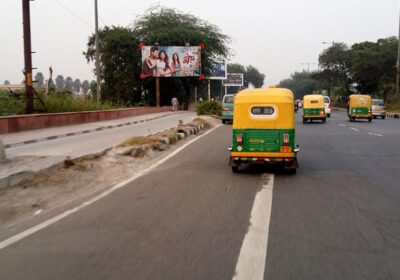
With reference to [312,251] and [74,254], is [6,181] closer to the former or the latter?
[74,254]

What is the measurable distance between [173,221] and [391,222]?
2.84 metres

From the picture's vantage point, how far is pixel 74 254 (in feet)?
17.8

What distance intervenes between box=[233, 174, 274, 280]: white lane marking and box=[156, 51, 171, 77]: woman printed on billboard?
41.0 metres

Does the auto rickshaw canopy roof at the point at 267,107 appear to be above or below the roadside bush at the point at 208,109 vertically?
above

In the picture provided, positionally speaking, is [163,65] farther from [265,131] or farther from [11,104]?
[265,131]

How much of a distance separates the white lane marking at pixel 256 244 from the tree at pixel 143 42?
46.9m

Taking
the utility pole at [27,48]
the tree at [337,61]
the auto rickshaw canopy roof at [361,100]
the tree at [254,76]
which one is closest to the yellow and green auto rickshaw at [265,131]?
the utility pole at [27,48]

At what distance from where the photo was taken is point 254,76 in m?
156

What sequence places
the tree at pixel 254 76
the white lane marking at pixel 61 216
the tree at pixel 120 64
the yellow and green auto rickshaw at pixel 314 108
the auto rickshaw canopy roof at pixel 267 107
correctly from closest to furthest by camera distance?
1. the white lane marking at pixel 61 216
2. the auto rickshaw canopy roof at pixel 267 107
3. the yellow and green auto rickshaw at pixel 314 108
4. the tree at pixel 120 64
5. the tree at pixel 254 76

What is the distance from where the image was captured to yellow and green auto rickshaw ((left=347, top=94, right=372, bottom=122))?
38500 mm

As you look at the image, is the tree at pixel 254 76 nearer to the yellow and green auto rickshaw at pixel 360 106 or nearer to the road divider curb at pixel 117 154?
the yellow and green auto rickshaw at pixel 360 106

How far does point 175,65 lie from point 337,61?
4753 centimetres

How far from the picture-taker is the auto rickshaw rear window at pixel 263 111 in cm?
1114

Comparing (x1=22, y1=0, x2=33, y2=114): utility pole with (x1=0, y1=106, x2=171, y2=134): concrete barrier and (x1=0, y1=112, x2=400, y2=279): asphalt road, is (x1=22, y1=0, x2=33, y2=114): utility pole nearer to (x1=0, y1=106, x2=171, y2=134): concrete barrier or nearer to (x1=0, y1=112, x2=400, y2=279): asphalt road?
(x1=0, y1=106, x2=171, y2=134): concrete barrier
